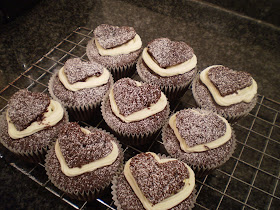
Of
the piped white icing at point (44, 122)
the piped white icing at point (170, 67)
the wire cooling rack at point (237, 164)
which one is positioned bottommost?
the wire cooling rack at point (237, 164)

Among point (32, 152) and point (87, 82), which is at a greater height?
point (87, 82)

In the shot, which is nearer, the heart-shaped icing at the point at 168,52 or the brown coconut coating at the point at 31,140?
the brown coconut coating at the point at 31,140

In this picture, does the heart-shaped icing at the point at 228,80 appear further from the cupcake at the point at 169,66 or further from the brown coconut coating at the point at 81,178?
the brown coconut coating at the point at 81,178

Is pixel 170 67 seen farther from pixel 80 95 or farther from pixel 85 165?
pixel 85 165

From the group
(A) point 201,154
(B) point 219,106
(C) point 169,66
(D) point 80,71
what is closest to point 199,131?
(A) point 201,154

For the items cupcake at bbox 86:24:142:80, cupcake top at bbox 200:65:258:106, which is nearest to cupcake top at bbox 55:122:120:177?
cupcake at bbox 86:24:142:80

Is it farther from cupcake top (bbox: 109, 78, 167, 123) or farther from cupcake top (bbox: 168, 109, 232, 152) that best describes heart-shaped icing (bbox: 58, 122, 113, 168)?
cupcake top (bbox: 168, 109, 232, 152)

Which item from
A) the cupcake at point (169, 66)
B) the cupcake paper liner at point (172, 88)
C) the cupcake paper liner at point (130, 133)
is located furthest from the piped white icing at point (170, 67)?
the cupcake paper liner at point (130, 133)

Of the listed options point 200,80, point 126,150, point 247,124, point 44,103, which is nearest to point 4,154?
point 44,103
